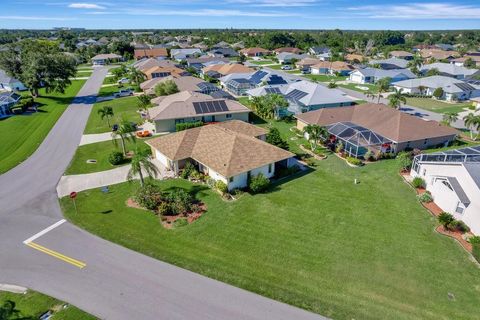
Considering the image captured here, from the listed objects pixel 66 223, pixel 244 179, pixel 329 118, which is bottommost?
pixel 66 223

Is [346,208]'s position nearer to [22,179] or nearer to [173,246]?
[173,246]

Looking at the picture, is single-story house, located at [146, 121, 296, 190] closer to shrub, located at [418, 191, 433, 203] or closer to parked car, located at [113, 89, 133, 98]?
shrub, located at [418, 191, 433, 203]

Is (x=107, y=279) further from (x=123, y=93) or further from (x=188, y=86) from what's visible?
(x=123, y=93)

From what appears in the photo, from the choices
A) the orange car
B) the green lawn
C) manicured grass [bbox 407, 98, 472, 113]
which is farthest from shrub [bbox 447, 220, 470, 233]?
manicured grass [bbox 407, 98, 472, 113]

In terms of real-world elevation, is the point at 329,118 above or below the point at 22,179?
above

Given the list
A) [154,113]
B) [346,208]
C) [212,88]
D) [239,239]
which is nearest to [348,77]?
[212,88]

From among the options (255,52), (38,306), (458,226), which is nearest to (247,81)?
(458,226)
